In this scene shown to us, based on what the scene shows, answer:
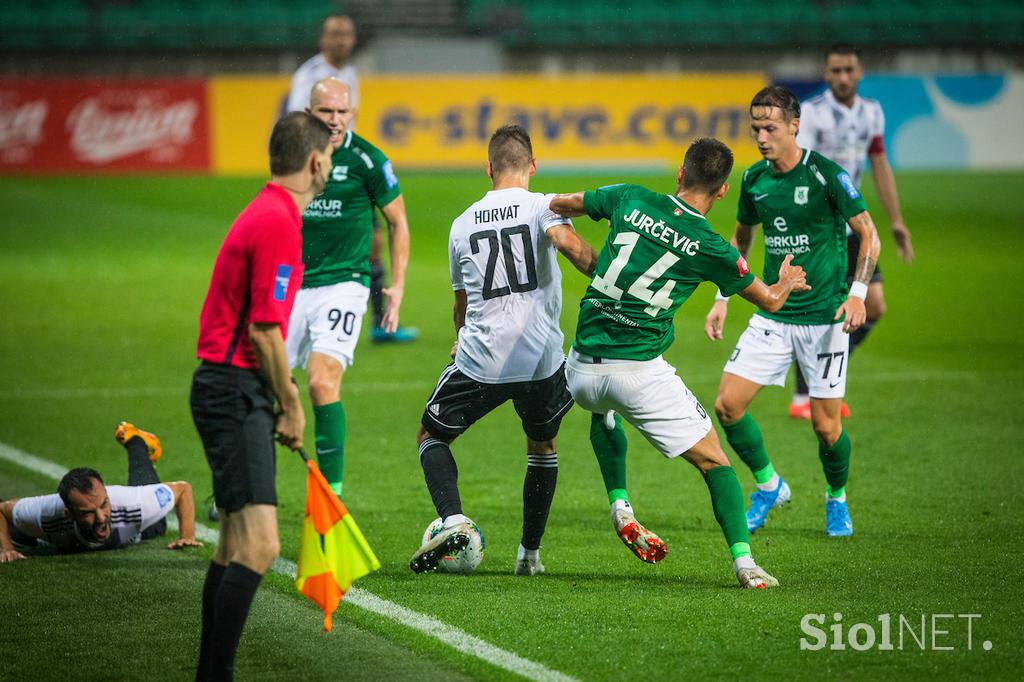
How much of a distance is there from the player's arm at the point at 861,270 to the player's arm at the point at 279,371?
10.7 ft

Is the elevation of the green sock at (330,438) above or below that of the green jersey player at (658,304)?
below

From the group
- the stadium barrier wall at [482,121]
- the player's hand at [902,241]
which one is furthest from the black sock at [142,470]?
the stadium barrier wall at [482,121]

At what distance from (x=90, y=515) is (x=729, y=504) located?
3100 millimetres

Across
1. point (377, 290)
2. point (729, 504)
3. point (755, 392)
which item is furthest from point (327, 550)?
point (377, 290)

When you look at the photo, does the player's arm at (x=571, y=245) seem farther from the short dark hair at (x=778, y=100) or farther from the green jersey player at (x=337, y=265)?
the green jersey player at (x=337, y=265)

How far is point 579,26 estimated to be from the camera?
108 ft

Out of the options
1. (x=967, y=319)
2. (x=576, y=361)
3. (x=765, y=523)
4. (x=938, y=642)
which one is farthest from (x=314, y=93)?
(x=967, y=319)

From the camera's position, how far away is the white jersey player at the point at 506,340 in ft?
20.3

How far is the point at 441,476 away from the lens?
6.36m

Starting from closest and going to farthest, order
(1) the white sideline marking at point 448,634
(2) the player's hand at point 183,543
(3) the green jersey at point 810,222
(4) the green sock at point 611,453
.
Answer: (1) the white sideline marking at point 448,634 → (4) the green sock at point 611,453 → (2) the player's hand at point 183,543 → (3) the green jersey at point 810,222

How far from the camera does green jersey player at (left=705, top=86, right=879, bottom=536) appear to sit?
23.4ft

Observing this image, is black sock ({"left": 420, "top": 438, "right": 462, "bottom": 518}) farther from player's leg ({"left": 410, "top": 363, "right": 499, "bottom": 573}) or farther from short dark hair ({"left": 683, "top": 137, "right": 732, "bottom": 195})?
short dark hair ({"left": 683, "top": 137, "right": 732, "bottom": 195})

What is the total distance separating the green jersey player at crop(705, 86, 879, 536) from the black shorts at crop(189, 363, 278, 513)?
307 centimetres

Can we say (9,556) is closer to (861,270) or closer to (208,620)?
(208,620)
